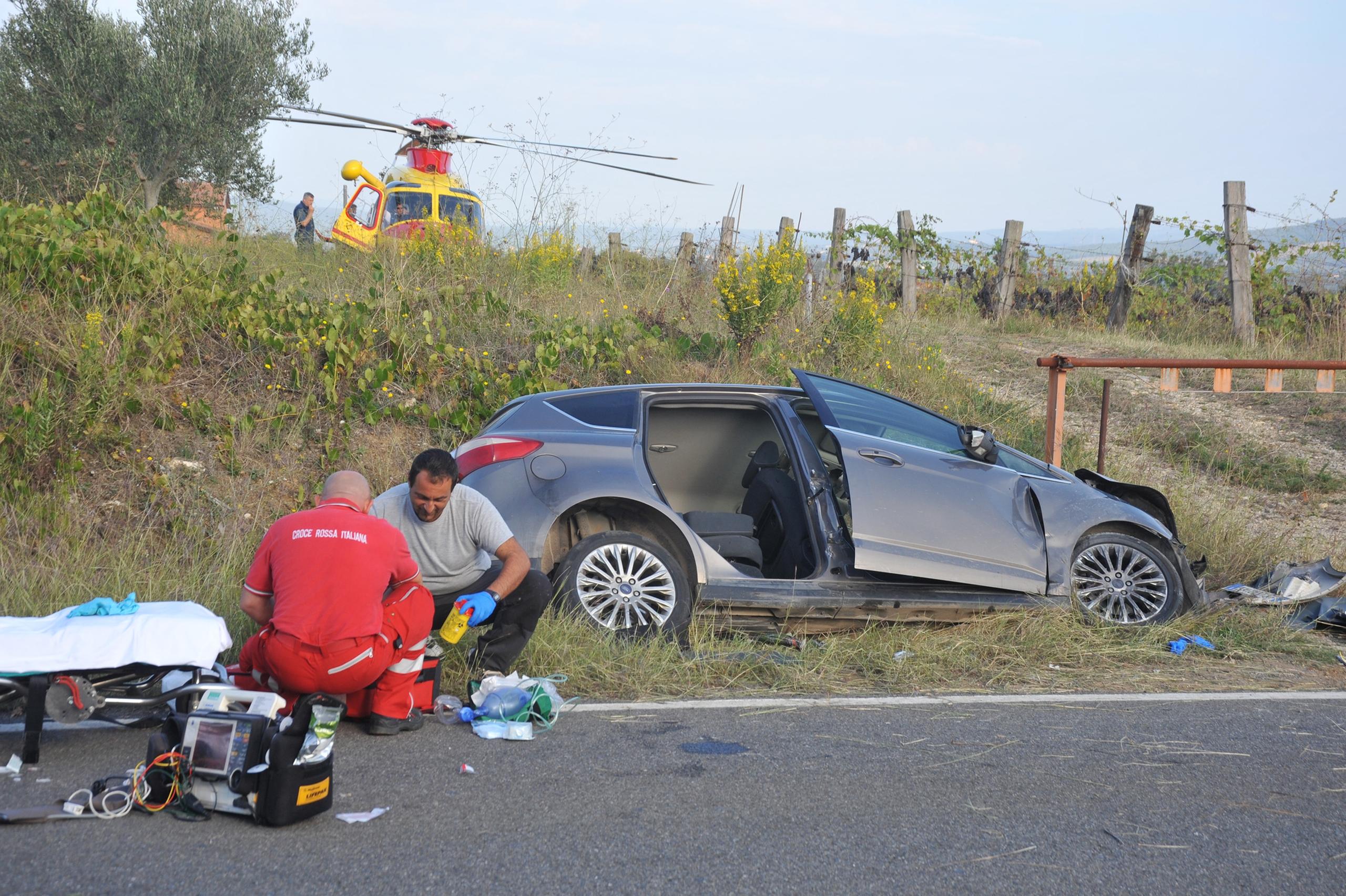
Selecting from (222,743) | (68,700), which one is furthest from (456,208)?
(222,743)

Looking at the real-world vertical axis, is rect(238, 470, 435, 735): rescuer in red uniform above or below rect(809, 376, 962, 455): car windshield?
below

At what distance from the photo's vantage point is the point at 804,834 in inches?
148

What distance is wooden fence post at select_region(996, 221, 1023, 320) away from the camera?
18.3 meters

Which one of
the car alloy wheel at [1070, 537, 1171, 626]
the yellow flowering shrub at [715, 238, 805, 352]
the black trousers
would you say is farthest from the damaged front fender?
the yellow flowering shrub at [715, 238, 805, 352]

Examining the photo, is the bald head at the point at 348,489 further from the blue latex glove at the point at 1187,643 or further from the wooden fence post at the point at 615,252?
the wooden fence post at the point at 615,252

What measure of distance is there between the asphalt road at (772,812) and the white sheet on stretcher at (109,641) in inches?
16.4

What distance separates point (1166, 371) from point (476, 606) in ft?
21.3

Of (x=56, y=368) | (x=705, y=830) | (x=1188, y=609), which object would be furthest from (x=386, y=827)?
(x=56, y=368)

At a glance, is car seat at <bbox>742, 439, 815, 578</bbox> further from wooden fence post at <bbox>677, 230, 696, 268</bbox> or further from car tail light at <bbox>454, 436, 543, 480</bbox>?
wooden fence post at <bbox>677, 230, 696, 268</bbox>

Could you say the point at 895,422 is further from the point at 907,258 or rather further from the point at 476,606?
the point at 907,258

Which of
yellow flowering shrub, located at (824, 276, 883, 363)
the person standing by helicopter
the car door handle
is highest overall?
the person standing by helicopter

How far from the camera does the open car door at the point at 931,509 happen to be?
20.7 feet

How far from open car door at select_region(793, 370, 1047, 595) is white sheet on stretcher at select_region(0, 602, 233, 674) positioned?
3466 millimetres

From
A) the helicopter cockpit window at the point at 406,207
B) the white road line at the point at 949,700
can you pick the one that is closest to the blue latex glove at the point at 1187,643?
the white road line at the point at 949,700
